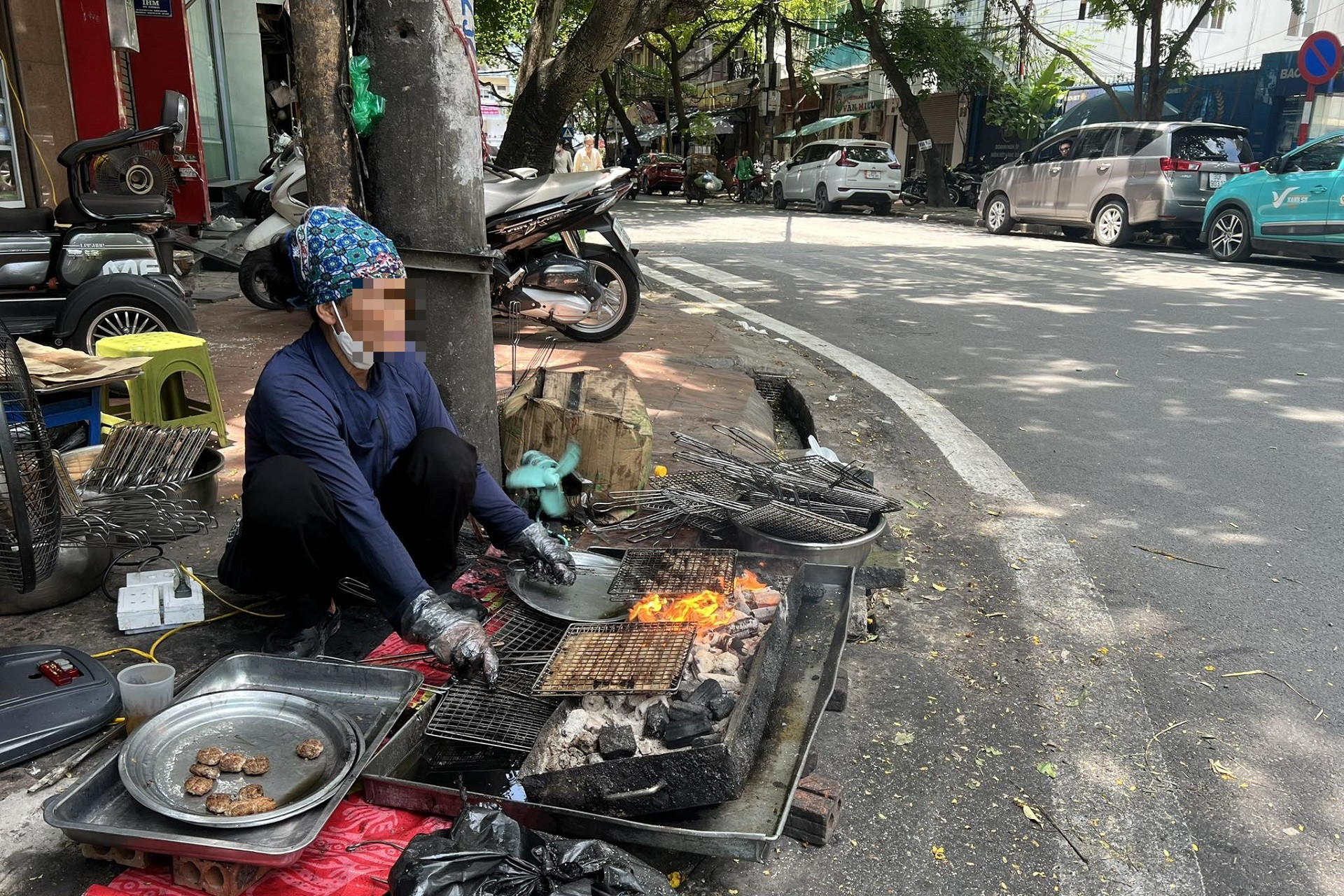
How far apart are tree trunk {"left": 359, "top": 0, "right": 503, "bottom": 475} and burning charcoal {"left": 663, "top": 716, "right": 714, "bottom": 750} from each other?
1.45 m

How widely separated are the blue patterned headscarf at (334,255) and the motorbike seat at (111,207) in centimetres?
432

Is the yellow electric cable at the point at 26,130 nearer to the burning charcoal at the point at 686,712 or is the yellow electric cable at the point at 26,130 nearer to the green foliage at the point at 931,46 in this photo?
the burning charcoal at the point at 686,712

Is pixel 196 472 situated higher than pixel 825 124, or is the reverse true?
pixel 825 124

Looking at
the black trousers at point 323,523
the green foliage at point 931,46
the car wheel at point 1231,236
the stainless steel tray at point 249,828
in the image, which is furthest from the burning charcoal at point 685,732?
the green foliage at point 931,46

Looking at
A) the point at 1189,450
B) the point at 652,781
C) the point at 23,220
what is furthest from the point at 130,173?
the point at 1189,450

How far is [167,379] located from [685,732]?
3612 mm

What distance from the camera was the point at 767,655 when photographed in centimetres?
265

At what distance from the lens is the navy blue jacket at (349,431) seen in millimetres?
2604

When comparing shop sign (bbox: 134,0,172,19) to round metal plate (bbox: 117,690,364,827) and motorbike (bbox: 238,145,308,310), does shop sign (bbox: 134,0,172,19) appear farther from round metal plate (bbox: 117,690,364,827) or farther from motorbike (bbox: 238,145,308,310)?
round metal plate (bbox: 117,690,364,827)

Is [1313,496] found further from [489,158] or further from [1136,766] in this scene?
[489,158]

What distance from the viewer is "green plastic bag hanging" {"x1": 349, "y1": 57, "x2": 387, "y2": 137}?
3.09 meters

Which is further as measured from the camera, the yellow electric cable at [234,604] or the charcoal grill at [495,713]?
the yellow electric cable at [234,604]

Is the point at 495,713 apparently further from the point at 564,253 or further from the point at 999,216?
the point at 999,216

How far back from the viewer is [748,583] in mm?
3154
